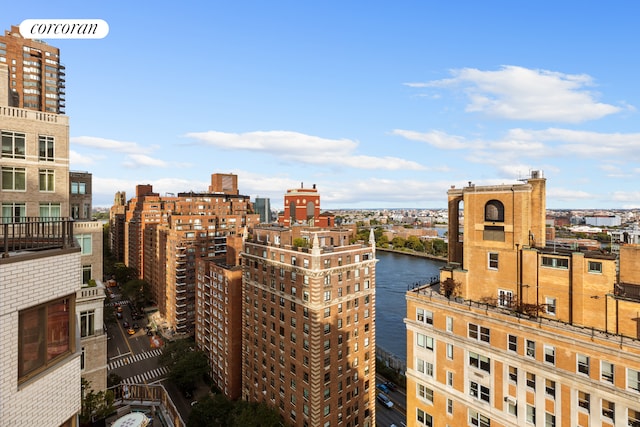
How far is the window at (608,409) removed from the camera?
23297 millimetres

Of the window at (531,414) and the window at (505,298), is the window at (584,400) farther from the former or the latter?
the window at (505,298)

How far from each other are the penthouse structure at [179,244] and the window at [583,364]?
80813 millimetres

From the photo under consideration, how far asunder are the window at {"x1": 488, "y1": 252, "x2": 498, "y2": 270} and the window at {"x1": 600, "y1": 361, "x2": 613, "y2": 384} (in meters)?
10.8

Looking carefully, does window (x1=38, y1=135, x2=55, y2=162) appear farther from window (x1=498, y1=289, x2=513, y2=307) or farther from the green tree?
the green tree

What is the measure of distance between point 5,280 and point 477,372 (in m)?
33.3

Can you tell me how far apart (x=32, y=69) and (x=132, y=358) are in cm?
11607

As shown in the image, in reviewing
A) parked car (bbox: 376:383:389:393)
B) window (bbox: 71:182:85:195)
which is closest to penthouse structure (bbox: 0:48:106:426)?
window (bbox: 71:182:85:195)

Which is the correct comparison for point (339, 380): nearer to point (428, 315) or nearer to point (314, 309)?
point (314, 309)

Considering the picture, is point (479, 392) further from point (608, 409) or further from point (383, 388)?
point (383, 388)

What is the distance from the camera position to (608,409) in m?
23.5

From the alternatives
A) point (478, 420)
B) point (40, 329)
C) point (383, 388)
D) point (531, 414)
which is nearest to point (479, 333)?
point (531, 414)

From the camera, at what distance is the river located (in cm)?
9306

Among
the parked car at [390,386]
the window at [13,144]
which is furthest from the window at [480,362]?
the parked car at [390,386]

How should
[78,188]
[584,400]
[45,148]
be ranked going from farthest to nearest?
[78,188], [584,400], [45,148]
